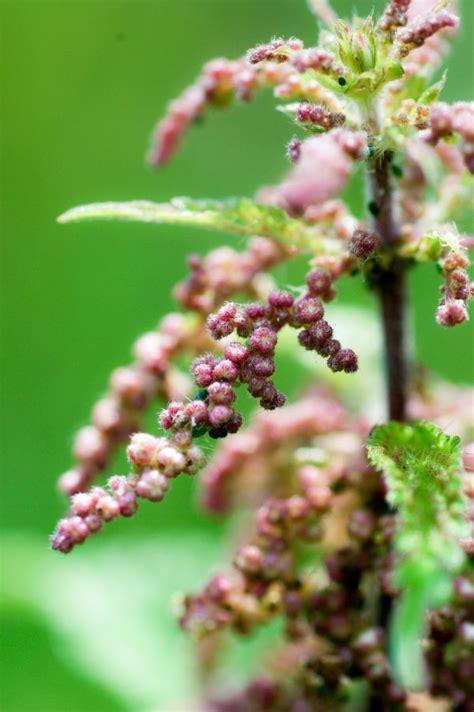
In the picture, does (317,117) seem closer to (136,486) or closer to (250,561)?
(136,486)

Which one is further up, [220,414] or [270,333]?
[270,333]

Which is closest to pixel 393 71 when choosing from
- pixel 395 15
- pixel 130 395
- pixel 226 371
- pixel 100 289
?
pixel 395 15

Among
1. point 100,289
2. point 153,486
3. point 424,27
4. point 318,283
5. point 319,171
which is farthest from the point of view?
point 100,289

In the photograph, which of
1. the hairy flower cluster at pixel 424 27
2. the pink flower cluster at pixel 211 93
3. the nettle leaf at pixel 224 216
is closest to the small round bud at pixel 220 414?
the nettle leaf at pixel 224 216

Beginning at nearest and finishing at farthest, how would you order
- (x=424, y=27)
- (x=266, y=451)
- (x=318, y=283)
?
1. (x=424, y=27)
2. (x=318, y=283)
3. (x=266, y=451)

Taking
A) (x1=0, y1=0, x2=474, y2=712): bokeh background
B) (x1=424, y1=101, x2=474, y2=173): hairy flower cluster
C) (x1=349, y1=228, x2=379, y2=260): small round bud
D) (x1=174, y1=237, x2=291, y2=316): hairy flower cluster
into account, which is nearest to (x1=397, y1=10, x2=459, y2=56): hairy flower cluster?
(x1=424, y1=101, x2=474, y2=173): hairy flower cluster

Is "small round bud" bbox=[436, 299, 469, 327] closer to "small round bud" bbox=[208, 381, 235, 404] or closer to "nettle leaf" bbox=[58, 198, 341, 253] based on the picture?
"small round bud" bbox=[208, 381, 235, 404]

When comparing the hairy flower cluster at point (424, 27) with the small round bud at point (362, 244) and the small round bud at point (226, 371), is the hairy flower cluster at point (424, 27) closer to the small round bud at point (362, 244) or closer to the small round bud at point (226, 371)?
the small round bud at point (362, 244)
